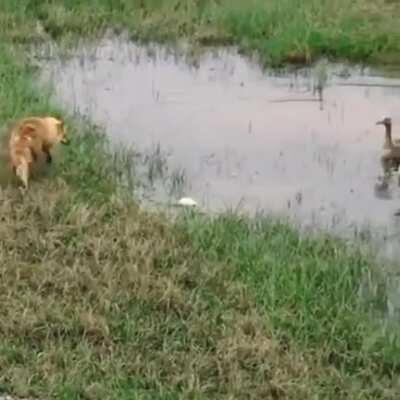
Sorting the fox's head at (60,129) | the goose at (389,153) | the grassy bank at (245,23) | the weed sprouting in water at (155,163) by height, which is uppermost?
the grassy bank at (245,23)

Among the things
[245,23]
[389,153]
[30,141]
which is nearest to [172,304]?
[30,141]

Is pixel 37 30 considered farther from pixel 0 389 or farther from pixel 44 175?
pixel 0 389

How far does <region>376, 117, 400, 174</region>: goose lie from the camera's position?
893 cm

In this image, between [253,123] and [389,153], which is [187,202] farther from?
[253,123]

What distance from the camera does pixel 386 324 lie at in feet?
21.0

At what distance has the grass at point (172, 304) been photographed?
5723mm

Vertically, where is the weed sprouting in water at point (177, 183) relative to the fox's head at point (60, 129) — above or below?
below

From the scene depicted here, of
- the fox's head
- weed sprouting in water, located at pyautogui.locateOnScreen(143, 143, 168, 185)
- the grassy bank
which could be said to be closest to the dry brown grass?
the fox's head

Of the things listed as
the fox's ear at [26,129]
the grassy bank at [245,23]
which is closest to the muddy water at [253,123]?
the grassy bank at [245,23]

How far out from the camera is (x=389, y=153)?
29.5 feet

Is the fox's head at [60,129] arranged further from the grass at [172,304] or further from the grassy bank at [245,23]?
the grassy bank at [245,23]

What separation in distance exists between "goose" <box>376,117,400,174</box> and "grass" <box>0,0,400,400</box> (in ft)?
5.30

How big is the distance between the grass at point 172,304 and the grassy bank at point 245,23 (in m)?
4.00

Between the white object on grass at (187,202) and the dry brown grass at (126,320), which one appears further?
the white object on grass at (187,202)
